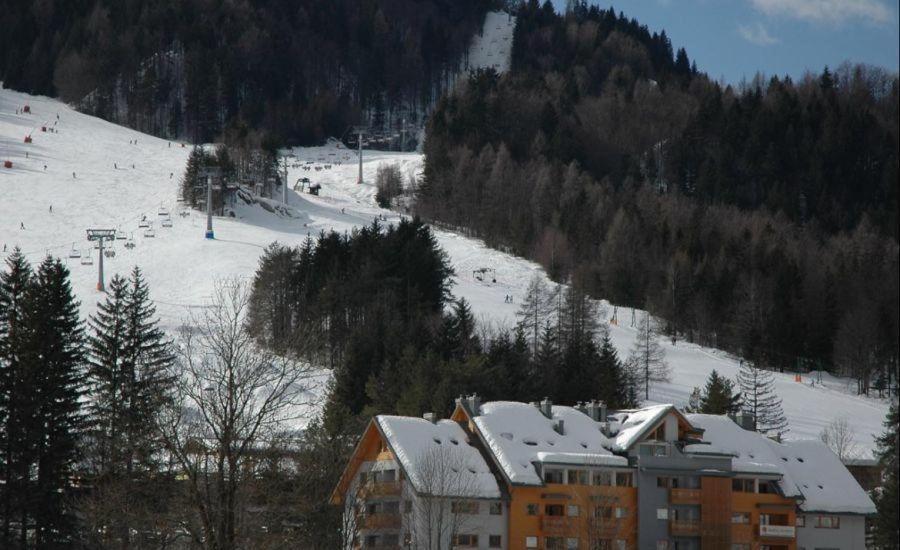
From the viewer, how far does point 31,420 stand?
174 feet

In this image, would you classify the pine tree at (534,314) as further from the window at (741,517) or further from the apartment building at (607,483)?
the window at (741,517)

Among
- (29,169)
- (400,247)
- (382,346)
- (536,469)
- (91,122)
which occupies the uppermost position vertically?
(91,122)

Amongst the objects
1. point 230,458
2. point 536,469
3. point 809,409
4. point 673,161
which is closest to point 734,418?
point 536,469

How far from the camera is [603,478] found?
55125mm

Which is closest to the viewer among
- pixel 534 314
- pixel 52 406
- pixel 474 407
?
pixel 52 406

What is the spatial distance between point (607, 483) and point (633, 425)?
3740mm

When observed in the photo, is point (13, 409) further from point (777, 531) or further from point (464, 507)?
point (777, 531)

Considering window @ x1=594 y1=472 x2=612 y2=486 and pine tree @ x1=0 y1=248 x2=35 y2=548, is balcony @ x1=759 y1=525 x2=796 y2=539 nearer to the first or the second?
window @ x1=594 y1=472 x2=612 y2=486

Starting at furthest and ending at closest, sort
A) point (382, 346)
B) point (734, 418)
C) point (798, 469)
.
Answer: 1. point (382, 346)
2. point (734, 418)
3. point (798, 469)

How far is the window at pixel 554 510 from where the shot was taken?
54.0 metres

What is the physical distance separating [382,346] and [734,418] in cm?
2183

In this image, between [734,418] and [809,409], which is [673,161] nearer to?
[809,409]

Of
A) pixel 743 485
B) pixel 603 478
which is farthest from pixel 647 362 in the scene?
pixel 603 478

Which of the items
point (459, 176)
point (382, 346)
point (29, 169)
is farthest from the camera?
point (459, 176)
